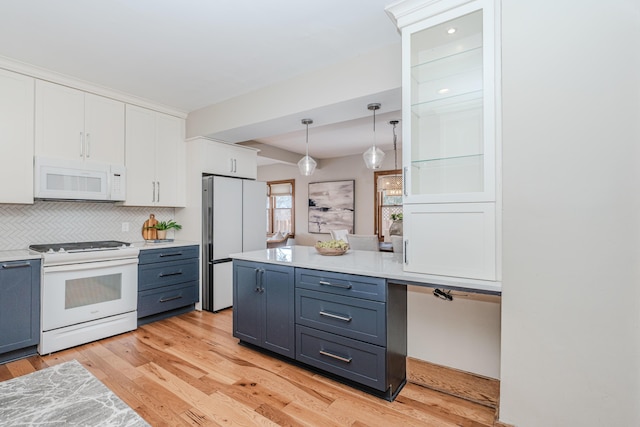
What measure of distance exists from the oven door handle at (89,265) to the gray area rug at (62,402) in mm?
1502

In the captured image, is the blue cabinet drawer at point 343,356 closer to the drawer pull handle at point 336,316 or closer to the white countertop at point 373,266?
the drawer pull handle at point 336,316

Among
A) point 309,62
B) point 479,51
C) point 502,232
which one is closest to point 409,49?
point 479,51

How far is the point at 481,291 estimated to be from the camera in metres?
1.70

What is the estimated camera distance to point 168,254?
3.64 m

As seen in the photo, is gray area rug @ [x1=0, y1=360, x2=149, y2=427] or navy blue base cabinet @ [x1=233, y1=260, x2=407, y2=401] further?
navy blue base cabinet @ [x1=233, y1=260, x2=407, y2=401]

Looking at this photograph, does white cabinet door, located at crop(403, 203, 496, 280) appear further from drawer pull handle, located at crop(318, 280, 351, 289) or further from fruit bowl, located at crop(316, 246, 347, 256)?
fruit bowl, located at crop(316, 246, 347, 256)

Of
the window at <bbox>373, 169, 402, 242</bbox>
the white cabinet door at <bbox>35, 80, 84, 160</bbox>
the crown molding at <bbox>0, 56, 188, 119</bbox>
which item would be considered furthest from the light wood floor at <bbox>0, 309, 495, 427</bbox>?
the window at <bbox>373, 169, 402, 242</bbox>

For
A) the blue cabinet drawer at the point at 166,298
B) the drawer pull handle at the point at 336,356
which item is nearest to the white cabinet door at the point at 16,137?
the blue cabinet drawer at the point at 166,298

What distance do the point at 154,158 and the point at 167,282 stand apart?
152 centimetres

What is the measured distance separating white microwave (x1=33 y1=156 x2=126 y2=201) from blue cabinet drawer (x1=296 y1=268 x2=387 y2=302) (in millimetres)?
2414

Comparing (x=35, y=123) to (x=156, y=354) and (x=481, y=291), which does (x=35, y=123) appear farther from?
(x=481, y=291)

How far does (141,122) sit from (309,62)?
2.26 metres

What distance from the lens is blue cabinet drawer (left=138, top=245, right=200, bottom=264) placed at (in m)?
3.42

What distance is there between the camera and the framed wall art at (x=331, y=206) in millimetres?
6825
